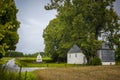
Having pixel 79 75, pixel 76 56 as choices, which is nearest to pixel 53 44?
pixel 76 56

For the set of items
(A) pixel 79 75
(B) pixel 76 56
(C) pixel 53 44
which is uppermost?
(C) pixel 53 44

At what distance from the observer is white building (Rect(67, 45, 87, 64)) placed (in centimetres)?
6956

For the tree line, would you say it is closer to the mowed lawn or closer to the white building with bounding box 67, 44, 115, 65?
the white building with bounding box 67, 44, 115, 65

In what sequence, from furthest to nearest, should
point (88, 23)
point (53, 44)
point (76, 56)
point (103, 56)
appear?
point (53, 44)
point (76, 56)
point (103, 56)
point (88, 23)

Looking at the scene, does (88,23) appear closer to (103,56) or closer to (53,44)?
(103,56)

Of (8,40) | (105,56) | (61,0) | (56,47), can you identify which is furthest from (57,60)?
(8,40)

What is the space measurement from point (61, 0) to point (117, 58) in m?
19.4

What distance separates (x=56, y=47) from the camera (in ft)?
263

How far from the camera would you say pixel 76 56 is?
2837 inches

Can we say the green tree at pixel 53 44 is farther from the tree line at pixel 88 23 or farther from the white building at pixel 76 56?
the tree line at pixel 88 23

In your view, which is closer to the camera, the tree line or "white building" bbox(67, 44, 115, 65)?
the tree line

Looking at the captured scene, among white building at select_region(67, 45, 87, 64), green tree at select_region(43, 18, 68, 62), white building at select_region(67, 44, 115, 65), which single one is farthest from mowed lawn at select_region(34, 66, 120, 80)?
green tree at select_region(43, 18, 68, 62)

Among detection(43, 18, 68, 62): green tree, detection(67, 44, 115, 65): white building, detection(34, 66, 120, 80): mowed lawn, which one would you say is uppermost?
Answer: detection(43, 18, 68, 62): green tree

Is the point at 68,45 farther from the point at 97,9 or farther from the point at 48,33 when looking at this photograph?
the point at 48,33
